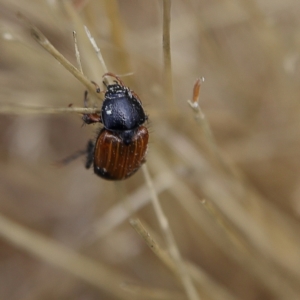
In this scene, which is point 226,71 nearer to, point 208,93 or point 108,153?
point 208,93

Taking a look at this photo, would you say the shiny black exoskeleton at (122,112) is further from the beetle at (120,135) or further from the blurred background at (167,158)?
the blurred background at (167,158)

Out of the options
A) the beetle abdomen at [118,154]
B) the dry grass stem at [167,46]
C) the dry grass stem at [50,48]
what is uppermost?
the dry grass stem at [167,46]

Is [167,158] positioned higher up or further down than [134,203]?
higher up

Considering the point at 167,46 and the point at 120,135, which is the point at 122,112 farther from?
the point at 167,46

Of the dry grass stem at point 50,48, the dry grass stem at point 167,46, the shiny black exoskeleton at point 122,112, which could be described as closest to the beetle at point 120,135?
the shiny black exoskeleton at point 122,112

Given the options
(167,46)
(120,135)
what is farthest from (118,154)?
(167,46)
